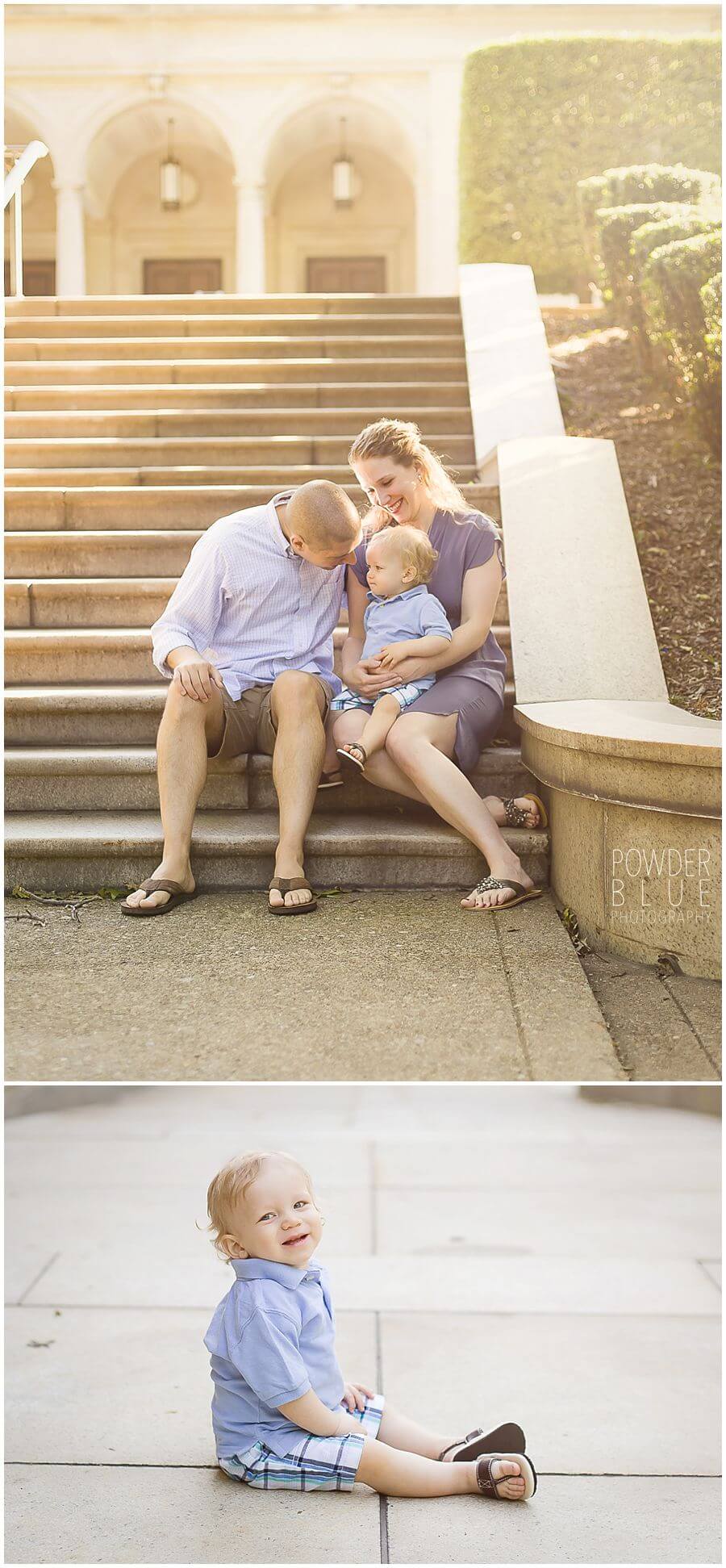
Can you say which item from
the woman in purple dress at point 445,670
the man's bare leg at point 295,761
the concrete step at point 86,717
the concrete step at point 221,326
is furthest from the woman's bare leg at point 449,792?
the concrete step at point 221,326

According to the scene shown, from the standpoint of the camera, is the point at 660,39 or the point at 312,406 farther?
the point at 660,39

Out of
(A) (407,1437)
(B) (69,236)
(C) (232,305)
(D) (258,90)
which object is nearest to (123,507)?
(C) (232,305)

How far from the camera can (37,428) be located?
5875mm

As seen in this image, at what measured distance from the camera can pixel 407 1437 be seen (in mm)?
3148

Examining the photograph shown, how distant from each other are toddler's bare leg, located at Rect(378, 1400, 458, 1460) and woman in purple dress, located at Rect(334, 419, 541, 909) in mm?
1284

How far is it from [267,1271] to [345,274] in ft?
44.1

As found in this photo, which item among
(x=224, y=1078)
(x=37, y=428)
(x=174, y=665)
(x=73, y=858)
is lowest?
(x=224, y=1078)

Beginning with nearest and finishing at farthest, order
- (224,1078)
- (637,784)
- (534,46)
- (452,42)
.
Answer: (224,1078) < (637,784) < (534,46) < (452,42)

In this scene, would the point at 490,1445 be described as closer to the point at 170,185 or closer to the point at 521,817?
the point at 521,817

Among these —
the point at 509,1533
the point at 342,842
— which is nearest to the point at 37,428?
the point at 342,842

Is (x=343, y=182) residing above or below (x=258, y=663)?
above

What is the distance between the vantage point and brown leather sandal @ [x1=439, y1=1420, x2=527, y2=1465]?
311 centimetres

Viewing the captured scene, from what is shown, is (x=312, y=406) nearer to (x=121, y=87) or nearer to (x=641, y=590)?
(x=641, y=590)

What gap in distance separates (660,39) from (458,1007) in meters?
11.4
